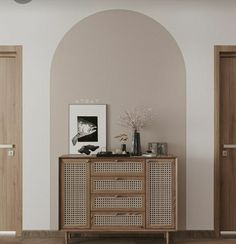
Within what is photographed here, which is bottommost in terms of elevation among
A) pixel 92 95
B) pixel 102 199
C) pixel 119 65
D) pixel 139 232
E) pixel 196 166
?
pixel 139 232

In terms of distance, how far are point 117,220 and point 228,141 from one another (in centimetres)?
162

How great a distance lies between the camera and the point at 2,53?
431cm

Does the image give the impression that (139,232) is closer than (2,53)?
Yes

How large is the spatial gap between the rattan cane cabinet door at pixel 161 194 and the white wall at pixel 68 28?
47cm

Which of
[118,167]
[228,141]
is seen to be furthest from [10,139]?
[228,141]

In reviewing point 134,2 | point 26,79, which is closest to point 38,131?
point 26,79

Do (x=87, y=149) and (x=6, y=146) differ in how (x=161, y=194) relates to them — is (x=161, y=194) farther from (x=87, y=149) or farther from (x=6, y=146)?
(x=6, y=146)

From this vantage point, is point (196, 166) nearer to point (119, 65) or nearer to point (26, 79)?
point (119, 65)

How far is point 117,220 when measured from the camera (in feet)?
12.6

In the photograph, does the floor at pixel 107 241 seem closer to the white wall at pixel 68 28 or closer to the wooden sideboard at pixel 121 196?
the white wall at pixel 68 28

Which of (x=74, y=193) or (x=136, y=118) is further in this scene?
(x=136, y=118)

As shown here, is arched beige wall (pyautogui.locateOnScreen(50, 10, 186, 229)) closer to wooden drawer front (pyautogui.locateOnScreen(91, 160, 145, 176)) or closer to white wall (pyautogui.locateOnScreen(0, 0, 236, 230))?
white wall (pyautogui.locateOnScreen(0, 0, 236, 230))

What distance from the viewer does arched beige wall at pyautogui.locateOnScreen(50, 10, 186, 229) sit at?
14.0 ft

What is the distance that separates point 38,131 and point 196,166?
190cm
